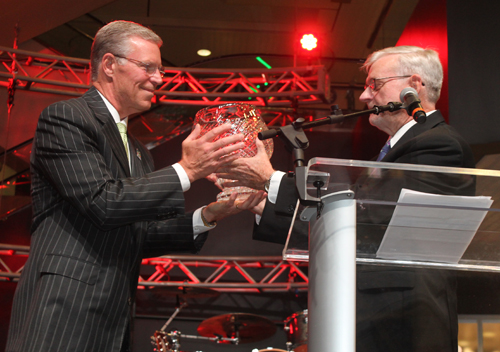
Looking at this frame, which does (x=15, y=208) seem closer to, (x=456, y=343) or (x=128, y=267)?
(x=128, y=267)

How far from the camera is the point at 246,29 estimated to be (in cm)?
775

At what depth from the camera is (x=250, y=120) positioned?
1828mm

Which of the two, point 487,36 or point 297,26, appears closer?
point 487,36

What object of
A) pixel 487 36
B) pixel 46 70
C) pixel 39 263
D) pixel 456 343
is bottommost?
→ pixel 456 343

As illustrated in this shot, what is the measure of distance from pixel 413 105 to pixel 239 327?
4.60 m

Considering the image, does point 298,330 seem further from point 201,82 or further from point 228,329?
point 201,82

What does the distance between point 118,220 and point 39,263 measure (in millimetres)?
272

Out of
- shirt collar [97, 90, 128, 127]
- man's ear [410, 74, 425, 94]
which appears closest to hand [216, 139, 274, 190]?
shirt collar [97, 90, 128, 127]

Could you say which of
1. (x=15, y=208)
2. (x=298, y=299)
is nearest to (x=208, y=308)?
(x=298, y=299)

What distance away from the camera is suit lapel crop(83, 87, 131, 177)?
1.73 m

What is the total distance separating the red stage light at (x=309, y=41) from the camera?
6418mm

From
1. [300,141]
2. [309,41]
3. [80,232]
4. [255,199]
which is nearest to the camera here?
[300,141]

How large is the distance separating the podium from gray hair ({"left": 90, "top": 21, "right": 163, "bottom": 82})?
Answer: 1.18 m

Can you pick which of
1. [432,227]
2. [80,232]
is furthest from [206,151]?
[432,227]
